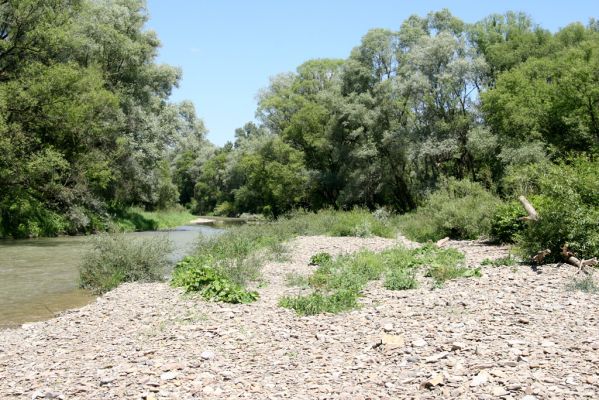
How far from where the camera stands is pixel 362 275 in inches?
517

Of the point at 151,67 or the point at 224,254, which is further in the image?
the point at 151,67

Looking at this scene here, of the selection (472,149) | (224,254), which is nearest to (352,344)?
(224,254)

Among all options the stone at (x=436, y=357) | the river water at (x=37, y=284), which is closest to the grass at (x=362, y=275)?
the stone at (x=436, y=357)

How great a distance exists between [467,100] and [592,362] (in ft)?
116

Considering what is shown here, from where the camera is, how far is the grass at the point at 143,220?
45.0 m

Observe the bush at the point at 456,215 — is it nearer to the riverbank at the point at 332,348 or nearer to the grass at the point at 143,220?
the riverbank at the point at 332,348

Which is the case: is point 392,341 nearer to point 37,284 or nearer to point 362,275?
point 362,275

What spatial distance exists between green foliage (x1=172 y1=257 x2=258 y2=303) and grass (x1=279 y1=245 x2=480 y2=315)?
101cm

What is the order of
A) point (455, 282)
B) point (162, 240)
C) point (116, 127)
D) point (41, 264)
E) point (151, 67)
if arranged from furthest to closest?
point (151, 67)
point (116, 127)
point (41, 264)
point (162, 240)
point (455, 282)

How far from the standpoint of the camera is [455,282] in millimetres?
11719

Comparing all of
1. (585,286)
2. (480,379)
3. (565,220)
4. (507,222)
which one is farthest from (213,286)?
(507,222)

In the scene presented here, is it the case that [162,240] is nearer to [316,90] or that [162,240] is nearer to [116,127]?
[116,127]

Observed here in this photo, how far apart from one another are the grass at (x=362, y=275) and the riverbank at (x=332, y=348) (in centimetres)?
33

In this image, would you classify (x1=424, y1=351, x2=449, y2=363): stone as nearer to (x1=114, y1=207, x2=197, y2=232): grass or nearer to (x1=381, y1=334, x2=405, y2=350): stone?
(x1=381, y1=334, x2=405, y2=350): stone
